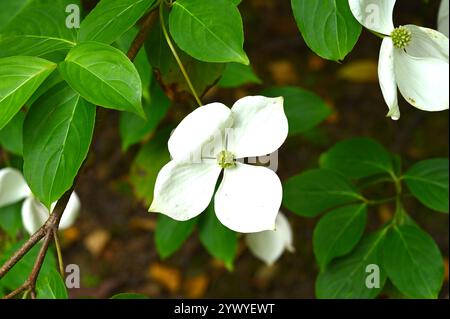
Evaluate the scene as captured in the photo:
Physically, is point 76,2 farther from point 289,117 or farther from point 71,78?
point 289,117

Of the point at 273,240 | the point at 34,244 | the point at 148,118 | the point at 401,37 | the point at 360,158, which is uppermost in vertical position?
the point at 401,37

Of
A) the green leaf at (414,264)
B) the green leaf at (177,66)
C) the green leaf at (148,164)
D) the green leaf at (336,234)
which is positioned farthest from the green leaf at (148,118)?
the green leaf at (414,264)

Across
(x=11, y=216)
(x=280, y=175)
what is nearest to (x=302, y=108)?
(x=11, y=216)

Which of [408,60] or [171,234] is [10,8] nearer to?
[408,60]

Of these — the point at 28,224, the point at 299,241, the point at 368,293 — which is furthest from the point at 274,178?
the point at 299,241

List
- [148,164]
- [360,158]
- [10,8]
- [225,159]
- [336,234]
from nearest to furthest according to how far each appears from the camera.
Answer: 1. [10,8]
2. [225,159]
3. [336,234]
4. [360,158]
5. [148,164]

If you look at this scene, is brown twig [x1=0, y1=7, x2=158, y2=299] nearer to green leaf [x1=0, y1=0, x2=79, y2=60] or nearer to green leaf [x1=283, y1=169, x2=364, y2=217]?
green leaf [x1=0, y1=0, x2=79, y2=60]
